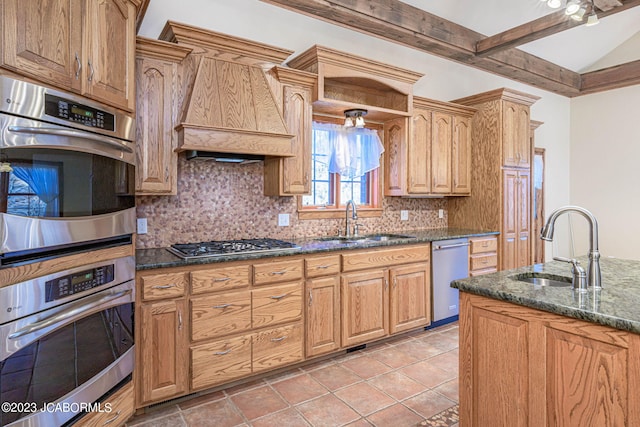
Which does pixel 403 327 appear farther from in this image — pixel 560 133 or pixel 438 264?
pixel 560 133

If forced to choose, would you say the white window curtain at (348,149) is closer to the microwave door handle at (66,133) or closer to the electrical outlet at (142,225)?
the electrical outlet at (142,225)

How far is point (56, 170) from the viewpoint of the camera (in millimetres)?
1542

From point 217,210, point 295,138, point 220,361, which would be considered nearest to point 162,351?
point 220,361

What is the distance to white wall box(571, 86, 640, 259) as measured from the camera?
18.4 ft

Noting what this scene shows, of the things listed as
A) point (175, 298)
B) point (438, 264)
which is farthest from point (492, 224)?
point (175, 298)

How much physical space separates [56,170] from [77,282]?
52 cm

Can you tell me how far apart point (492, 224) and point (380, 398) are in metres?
2.74

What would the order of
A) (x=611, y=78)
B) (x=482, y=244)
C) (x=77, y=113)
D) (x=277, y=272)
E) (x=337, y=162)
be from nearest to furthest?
(x=77, y=113), (x=277, y=272), (x=337, y=162), (x=482, y=244), (x=611, y=78)

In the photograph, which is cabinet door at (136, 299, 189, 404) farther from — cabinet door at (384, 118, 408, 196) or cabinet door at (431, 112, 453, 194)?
cabinet door at (431, 112, 453, 194)

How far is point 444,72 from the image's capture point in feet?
15.3

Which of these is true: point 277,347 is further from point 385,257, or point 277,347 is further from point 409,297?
point 409,297

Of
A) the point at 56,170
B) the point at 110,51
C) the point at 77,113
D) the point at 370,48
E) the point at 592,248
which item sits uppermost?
the point at 370,48

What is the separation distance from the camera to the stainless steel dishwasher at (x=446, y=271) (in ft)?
11.9

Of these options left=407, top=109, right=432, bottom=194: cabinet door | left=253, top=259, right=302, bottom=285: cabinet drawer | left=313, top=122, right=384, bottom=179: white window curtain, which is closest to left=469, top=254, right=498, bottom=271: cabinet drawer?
left=407, top=109, right=432, bottom=194: cabinet door
